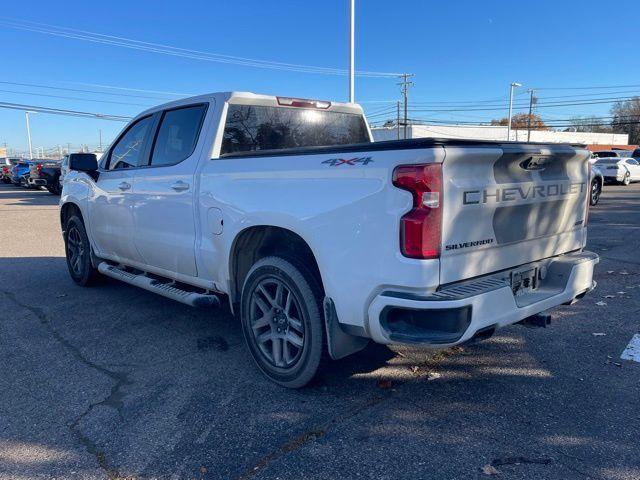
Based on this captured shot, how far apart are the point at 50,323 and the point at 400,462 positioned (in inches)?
156

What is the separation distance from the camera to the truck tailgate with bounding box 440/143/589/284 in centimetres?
275

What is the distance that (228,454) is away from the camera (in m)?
2.81

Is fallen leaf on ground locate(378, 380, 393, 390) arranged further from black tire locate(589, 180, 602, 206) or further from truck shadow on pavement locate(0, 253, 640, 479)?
black tire locate(589, 180, 602, 206)

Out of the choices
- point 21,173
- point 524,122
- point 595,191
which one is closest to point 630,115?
point 524,122

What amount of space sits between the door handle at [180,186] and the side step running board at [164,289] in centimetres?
88

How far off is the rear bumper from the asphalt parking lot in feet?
2.11

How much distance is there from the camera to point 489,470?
261cm

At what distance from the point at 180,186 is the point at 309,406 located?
2077mm

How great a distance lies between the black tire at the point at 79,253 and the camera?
6211mm

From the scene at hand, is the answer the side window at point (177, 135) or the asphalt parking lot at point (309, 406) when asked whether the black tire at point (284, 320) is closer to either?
the asphalt parking lot at point (309, 406)

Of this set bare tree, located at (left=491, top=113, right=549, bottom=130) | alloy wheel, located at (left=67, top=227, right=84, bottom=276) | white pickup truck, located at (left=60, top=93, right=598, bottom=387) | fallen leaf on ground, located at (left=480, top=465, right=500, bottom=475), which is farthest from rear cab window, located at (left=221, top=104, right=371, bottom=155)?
bare tree, located at (left=491, top=113, right=549, bottom=130)

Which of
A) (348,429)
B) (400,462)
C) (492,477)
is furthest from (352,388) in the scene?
(492,477)

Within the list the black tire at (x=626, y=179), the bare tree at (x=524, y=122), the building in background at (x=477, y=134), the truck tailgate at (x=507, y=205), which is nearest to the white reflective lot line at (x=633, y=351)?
the truck tailgate at (x=507, y=205)

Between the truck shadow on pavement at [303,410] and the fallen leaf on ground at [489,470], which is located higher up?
the fallen leaf on ground at [489,470]
